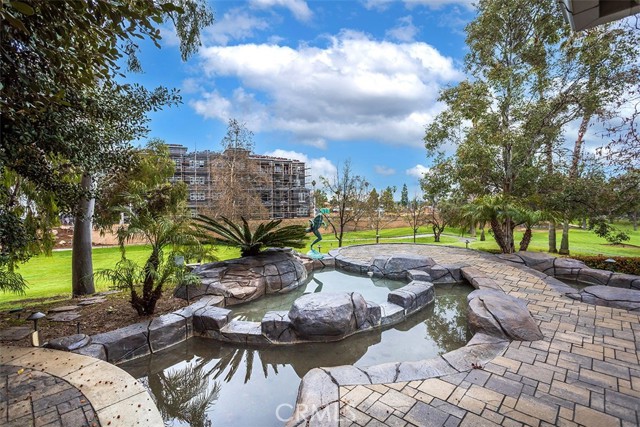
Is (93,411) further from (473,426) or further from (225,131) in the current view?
(225,131)

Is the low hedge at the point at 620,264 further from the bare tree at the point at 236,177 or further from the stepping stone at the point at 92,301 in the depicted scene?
the bare tree at the point at 236,177

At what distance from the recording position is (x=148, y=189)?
657 cm

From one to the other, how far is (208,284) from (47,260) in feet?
35.4

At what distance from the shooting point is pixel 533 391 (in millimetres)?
2406

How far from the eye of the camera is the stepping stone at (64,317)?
13.7 feet

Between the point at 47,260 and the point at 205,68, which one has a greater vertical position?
the point at 205,68

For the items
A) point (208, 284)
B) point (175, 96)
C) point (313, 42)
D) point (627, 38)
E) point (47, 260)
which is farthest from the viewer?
point (47, 260)

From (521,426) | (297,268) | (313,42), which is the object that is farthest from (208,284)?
(313,42)

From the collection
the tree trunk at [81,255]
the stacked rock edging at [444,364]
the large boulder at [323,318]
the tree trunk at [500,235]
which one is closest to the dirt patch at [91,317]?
A: the tree trunk at [81,255]

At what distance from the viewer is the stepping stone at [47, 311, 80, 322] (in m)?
4.18

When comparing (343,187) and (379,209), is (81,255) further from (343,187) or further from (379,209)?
(379,209)

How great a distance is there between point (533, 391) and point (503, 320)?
1169mm

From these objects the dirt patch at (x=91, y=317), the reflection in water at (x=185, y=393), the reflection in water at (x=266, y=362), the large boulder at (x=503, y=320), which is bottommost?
the reflection in water at (x=185, y=393)

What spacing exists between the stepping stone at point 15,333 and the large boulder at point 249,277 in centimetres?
188
